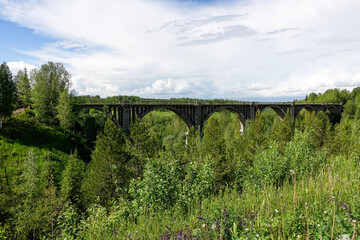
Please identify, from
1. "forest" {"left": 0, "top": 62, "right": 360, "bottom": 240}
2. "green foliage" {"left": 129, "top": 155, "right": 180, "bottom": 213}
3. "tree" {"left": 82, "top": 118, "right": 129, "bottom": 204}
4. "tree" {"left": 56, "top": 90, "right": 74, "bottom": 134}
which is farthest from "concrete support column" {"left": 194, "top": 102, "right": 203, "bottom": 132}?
"green foliage" {"left": 129, "top": 155, "right": 180, "bottom": 213}

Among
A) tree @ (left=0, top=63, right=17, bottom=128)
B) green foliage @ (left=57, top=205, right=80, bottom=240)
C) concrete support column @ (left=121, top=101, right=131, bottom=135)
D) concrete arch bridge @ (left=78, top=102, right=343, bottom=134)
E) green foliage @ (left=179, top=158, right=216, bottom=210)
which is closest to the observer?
green foliage @ (left=57, top=205, right=80, bottom=240)

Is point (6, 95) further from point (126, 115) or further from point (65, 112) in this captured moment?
Answer: point (126, 115)

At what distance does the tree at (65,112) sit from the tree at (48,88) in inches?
128

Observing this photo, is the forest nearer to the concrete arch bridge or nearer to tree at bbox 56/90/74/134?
tree at bbox 56/90/74/134

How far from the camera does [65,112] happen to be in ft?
153

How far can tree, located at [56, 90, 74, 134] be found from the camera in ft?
150

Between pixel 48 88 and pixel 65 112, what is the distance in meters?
11.3

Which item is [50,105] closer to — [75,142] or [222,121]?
[75,142]

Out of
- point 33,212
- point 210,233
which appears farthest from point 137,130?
point 210,233

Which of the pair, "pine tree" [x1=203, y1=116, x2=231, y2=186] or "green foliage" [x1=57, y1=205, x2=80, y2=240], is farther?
"pine tree" [x1=203, y1=116, x2=231, y2=186]

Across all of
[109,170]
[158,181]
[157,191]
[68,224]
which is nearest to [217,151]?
[109,170]

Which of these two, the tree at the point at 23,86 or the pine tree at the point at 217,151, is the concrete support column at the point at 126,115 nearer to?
the pine tree at the point at 217,151

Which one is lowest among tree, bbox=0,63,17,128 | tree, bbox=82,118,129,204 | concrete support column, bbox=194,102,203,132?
tree, bbox=82,118,129,204

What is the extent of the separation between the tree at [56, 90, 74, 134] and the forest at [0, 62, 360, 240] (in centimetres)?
24
